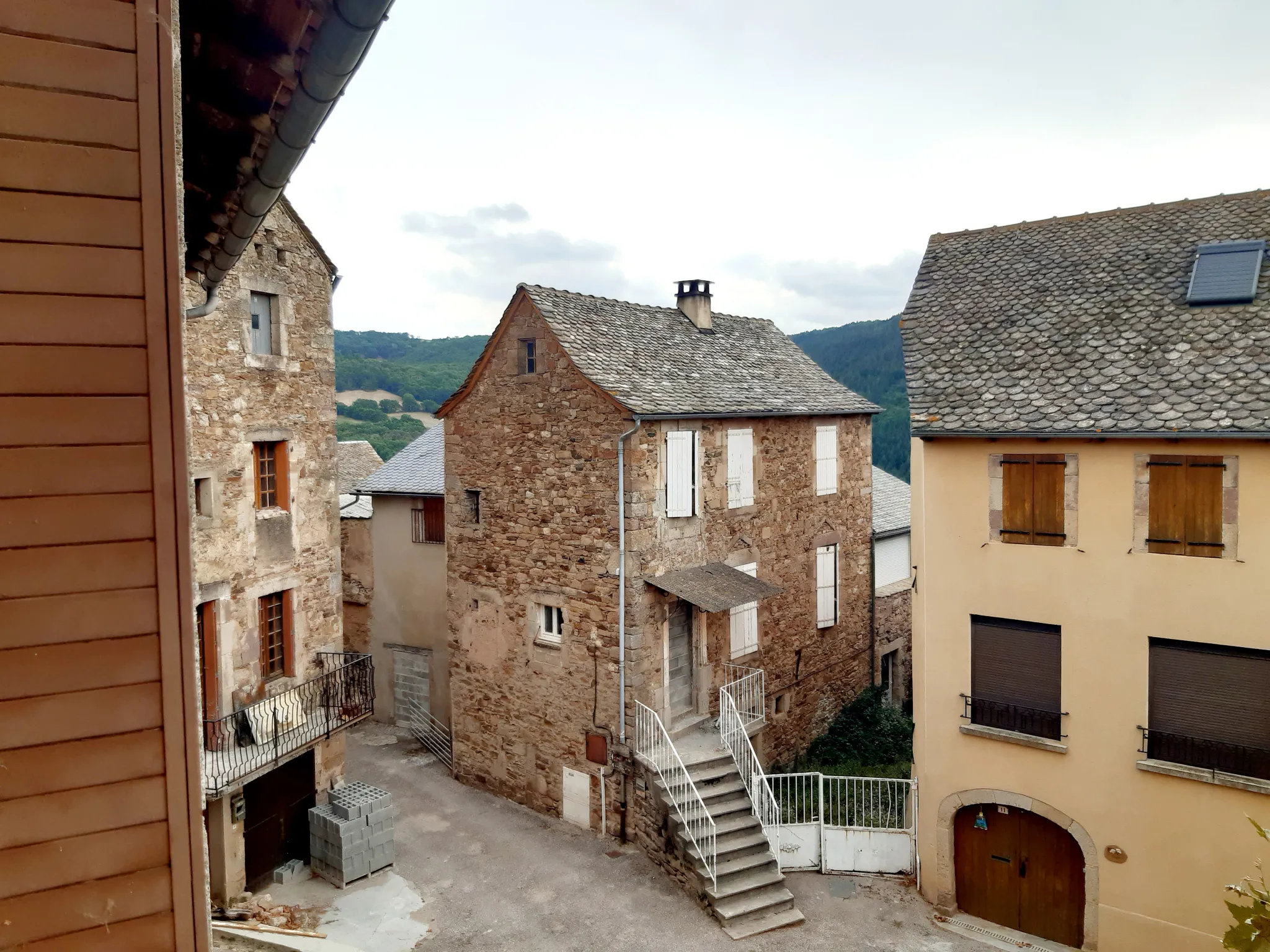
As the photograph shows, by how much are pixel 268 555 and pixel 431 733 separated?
27.3ft

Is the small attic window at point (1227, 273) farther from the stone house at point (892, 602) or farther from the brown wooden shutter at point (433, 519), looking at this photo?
the brown wooden shutter at point (433, 519)

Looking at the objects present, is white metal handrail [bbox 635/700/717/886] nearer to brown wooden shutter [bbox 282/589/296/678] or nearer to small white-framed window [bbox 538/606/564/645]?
small white-framed window [bbox 538/606/564/645]

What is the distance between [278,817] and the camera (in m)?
13.1

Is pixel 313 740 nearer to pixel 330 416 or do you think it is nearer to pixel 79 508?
pixel 330 416

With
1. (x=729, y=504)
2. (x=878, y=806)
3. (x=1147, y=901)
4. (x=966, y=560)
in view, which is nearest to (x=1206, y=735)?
(x=1147, y=901)

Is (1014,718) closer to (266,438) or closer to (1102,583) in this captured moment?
(1102,583)

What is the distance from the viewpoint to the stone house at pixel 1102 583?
33.3 ft

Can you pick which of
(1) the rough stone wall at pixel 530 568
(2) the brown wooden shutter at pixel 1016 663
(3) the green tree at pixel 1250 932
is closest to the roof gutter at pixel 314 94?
(3) the green tree at pixel 1250 932

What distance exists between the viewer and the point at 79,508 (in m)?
3.41

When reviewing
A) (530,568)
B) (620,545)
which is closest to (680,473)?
(620,545)

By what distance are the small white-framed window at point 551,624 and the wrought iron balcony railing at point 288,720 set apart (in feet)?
10.1

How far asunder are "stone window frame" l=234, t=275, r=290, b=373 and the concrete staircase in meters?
8.91

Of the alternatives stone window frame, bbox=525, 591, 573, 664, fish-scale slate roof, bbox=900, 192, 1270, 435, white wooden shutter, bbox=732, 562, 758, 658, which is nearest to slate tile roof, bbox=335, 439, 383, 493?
stone window frame, bbox=525, 591, 573, 664

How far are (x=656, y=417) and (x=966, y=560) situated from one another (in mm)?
5252
